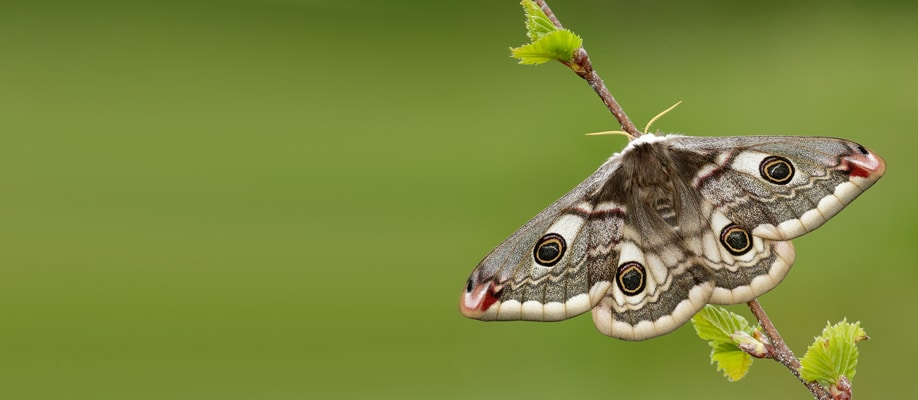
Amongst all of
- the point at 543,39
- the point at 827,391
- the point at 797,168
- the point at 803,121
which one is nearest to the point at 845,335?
the point at 827,391

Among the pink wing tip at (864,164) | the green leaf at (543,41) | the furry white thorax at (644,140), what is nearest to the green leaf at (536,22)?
the green leaf at (543,41)

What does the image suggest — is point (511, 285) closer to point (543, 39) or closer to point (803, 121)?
point (543, 39)

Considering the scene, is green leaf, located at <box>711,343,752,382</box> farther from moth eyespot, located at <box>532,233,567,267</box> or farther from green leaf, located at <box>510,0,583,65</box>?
green leaf, located at <box>510,0,583,65</box>

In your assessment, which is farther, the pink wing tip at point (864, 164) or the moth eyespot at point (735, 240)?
the moth eyespot at point (735, 240)

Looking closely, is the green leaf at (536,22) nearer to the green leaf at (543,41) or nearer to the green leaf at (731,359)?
the green leaf at (543,41)

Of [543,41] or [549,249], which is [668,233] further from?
[543,41]

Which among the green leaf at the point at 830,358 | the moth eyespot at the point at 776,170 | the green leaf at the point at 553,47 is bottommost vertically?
the green leaf at the point at 830,358
